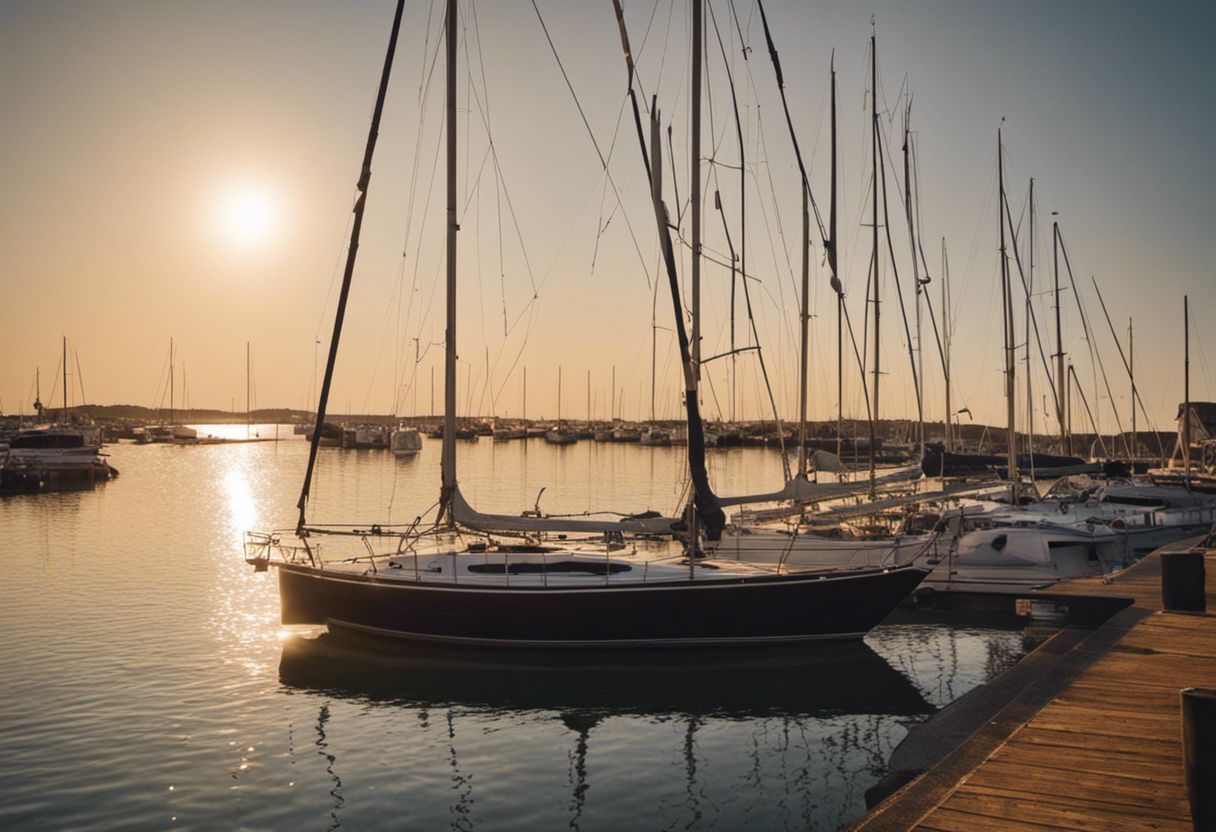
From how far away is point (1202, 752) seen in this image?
5.83 metres

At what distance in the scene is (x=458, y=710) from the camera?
15961mm

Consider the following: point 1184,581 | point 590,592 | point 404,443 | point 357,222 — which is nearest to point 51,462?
point 404,443

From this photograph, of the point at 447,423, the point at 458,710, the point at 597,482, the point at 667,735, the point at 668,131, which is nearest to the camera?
the point at 667,735

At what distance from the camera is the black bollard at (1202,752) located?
19.0 ft

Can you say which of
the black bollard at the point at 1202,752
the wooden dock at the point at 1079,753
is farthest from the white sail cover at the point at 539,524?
the black bollard at the point at 1202,752

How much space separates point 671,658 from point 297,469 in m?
87.0

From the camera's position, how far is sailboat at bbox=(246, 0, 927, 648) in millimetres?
18234

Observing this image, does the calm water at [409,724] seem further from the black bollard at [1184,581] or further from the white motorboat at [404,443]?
the white motorboat at [404,443]

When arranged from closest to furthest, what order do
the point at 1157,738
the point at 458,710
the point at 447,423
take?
the point at 1157,738 < the point at 458,710 < the point at 447,423

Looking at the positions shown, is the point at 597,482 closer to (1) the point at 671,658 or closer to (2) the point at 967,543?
(2) the point at 967,543

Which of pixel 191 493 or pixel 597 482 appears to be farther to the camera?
pixel 597 482

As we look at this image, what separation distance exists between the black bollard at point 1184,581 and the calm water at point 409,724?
13.2ft

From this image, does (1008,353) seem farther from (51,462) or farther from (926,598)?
(51,462)

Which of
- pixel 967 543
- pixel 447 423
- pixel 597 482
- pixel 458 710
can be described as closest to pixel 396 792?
pixel 458 710
